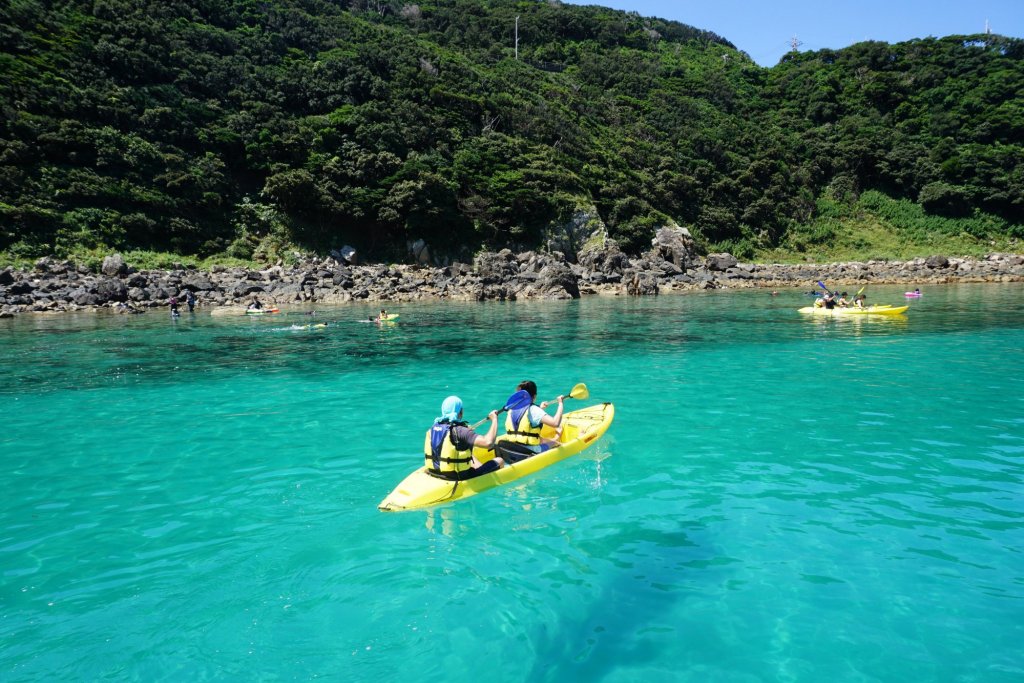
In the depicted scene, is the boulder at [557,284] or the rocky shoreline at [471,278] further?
the boulder at [557,284]

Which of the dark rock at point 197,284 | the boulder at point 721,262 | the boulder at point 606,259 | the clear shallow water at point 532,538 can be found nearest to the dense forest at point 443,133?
the boulder at point 606,259

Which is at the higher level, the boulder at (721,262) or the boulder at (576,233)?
the boulder at (576,233)

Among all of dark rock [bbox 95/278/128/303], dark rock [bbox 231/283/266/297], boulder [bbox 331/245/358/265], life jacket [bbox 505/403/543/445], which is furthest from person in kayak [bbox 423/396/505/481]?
boulder [bbox 331/245/358/265]

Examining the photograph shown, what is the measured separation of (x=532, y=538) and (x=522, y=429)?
8.14 ft

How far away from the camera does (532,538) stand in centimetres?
704

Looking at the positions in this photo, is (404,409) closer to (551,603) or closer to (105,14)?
(551,603)

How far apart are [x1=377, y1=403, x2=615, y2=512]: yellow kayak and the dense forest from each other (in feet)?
144

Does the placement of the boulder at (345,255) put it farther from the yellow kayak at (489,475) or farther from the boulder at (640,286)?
the yellow kayak at (489,475)

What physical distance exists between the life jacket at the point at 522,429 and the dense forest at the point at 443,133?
44681mm

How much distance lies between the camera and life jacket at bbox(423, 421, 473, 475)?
7.86 metres

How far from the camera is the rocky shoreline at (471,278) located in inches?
1462

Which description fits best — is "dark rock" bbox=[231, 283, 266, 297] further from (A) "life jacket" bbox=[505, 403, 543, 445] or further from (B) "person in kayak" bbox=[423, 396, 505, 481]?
(B) "person in kayak" bbox=[423, 396, 505, 481]

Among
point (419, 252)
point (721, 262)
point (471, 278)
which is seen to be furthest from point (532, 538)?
point (721, 262)

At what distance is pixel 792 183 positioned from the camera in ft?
252
